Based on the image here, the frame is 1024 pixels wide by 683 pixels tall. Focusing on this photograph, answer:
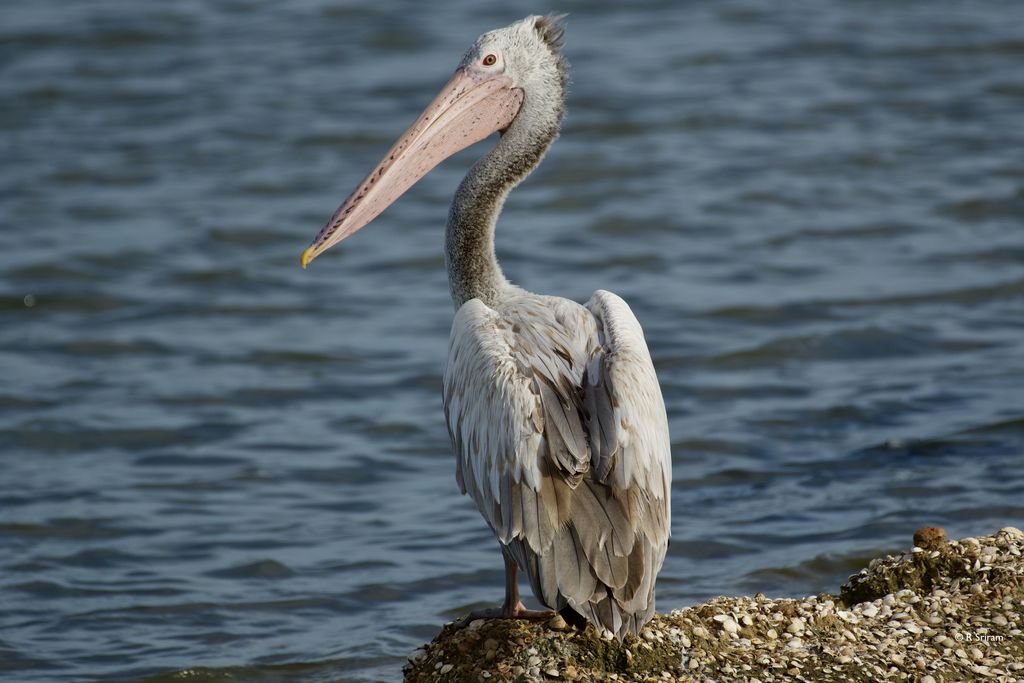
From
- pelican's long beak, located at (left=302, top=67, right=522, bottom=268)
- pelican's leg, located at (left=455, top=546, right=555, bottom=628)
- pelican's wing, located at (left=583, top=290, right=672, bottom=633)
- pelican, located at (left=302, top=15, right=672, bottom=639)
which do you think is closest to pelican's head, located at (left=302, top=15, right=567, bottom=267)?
pelican's long beak, located at (left=302, top=67, right=522, bottom=268)

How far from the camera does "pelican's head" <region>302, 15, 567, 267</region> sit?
5.69m

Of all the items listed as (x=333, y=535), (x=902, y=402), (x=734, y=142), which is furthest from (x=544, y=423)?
(x=734, y=142)

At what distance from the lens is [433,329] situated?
9719 mm

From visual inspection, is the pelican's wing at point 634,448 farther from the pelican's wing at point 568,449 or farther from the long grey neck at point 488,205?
the long grey neck at point 488,205

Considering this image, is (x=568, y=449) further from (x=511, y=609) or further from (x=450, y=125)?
(x=450, y=125)

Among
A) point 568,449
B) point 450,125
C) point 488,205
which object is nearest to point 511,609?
point 568,449

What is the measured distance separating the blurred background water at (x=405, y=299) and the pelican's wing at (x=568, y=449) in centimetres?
148

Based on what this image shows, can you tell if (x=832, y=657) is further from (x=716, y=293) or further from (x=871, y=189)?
(x=871, y=189)

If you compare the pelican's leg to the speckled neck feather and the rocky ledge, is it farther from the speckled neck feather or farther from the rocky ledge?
the speckled neck feather

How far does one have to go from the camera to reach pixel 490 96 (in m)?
5.72

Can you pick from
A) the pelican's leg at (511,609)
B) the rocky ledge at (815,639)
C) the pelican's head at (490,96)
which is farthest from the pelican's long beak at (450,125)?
the rocky ledge at (815,639)

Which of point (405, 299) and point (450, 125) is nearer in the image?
point (450, 125)

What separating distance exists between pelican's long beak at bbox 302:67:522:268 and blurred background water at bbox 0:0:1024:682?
1.90 meters

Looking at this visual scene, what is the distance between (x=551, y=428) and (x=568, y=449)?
106 millimetres
